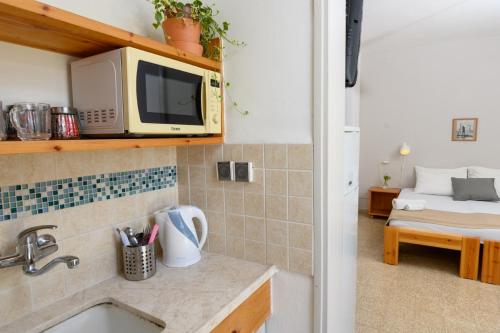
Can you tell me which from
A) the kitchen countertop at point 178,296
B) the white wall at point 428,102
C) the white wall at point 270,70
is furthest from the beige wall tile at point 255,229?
the white wall at point 428,102

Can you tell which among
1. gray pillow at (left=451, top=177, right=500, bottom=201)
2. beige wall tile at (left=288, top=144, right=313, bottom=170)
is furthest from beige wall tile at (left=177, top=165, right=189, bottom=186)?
gray pillow at (left=451, top=177, right=500, bottom=201)

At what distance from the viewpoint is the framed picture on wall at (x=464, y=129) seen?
4273 millimetres

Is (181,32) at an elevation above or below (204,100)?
above

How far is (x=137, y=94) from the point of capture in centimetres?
91

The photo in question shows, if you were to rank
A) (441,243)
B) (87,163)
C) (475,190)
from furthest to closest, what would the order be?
1. (475,190)
2. (441,243)
3. (87,163)

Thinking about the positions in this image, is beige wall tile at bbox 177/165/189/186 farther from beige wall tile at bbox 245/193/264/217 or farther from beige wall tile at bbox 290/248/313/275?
beige wall tile at bbox 290/248/313/275

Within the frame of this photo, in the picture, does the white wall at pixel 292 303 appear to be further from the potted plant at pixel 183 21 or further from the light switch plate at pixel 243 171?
the potted plant at pixel 183 21

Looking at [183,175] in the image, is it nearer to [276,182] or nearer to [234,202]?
[234,202]

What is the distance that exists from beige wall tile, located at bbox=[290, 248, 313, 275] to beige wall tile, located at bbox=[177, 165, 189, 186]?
63cm

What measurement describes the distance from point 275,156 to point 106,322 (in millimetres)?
895

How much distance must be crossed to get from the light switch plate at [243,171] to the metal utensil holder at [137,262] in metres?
0.47

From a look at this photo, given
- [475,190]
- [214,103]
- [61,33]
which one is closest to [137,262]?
[214,103]

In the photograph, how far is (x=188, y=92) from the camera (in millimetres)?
1116

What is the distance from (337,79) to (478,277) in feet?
9.25
